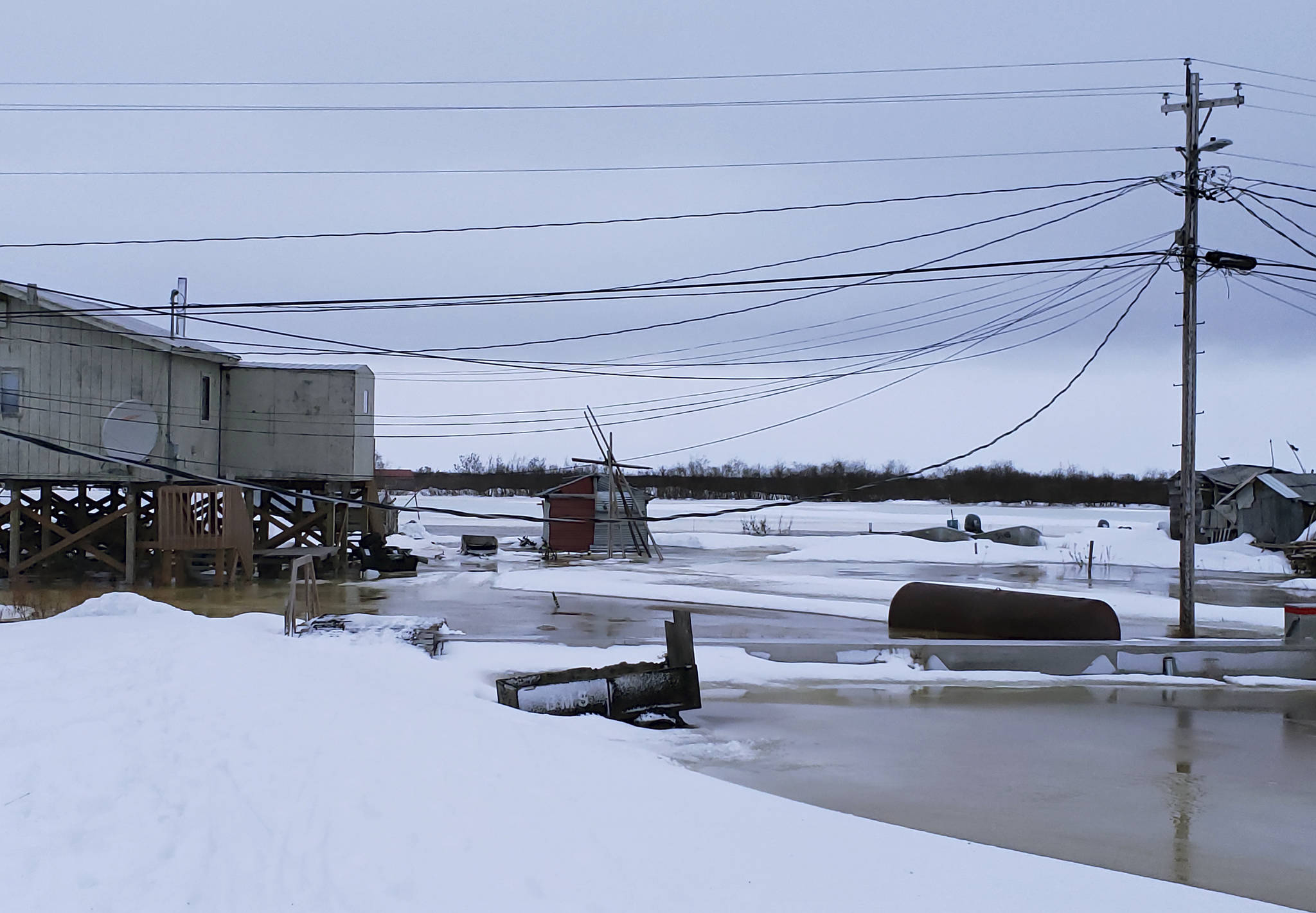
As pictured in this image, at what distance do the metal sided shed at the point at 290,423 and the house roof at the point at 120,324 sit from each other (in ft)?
3.66

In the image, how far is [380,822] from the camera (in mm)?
6066

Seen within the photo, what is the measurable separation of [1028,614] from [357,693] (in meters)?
11.5

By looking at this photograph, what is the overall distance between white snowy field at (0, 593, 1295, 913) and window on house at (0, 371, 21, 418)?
1614 cm

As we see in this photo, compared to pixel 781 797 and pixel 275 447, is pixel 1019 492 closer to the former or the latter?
pixel 275 447

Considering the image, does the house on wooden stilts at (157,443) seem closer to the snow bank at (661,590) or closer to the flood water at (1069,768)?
the snow bank at (661,590)

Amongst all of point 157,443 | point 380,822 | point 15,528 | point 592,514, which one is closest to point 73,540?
point 15,528

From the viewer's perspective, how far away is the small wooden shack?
3847 centimetres

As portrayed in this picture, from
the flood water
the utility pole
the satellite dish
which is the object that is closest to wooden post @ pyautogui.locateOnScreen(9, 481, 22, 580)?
the satellite dish

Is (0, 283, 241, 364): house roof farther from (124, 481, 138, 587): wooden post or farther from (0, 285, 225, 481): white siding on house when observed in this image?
(124, 481, 138, 587): wooden post

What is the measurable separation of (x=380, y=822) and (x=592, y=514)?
33.6 m

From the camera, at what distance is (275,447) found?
28344 millimetres

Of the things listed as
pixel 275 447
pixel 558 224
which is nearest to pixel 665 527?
pixel 275 447

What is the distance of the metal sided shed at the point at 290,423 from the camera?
2817 centimetres

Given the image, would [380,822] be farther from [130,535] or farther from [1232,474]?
[1232,474]
